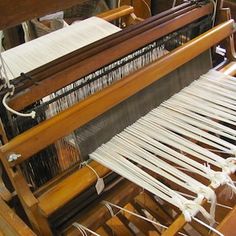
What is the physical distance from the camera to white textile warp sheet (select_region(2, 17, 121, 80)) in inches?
43.2

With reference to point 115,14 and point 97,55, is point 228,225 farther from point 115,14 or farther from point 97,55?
point 115,14

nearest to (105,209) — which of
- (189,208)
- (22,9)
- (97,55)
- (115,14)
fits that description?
(189,208)

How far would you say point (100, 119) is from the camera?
2.96ft

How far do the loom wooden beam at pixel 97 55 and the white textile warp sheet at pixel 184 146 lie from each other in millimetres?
194

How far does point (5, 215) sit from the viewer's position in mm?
760

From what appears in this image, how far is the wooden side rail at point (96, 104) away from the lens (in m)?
0.69

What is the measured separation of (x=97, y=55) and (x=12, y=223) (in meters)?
0.47

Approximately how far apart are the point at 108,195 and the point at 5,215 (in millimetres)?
282

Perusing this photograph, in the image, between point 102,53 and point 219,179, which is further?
point 102,53

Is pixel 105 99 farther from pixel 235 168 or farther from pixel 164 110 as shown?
pixel 235 168

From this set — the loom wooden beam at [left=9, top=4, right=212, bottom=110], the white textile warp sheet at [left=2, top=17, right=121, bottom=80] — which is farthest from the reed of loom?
the white textile warp sheet at [left=2, top=17, right=121, bottom=80]

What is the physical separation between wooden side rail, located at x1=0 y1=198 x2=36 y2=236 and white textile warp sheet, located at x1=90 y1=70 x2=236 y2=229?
0.75 feet

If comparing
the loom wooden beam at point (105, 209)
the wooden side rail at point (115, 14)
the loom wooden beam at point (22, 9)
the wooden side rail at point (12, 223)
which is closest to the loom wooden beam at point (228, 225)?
the loom wooden beam at point (105, 209)

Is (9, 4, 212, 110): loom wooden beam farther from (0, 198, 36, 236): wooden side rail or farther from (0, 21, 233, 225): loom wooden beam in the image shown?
(0, 198, 36, 236): wooden side rail
